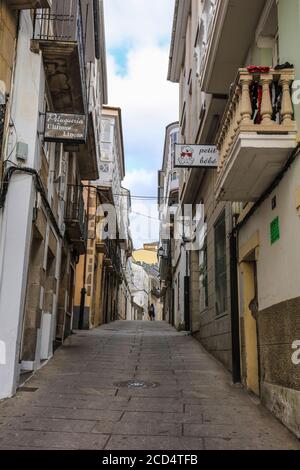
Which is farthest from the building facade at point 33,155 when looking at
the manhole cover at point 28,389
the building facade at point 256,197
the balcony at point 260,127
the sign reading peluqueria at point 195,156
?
the balcony at point 260,127

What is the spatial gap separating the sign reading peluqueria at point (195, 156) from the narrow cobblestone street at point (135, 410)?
4.25 meters

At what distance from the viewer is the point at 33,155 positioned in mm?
8391

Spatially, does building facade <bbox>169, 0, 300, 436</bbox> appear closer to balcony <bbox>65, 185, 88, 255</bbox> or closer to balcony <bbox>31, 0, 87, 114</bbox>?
balcony <bbox>31, 0, 87, 114</bbox>

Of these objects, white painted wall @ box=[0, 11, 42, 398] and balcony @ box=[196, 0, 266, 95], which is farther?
balcony @ box=[196, 0, 266, 95]

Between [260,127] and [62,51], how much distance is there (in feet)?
15.4

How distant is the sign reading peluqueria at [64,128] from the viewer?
8.98 m

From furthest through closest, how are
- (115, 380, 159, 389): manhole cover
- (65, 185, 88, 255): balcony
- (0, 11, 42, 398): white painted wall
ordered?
(65, 185, 88, 255): balcony, (115, 380, 159, 389): manhole cover, (0, 11, 42, 398): white painted wall

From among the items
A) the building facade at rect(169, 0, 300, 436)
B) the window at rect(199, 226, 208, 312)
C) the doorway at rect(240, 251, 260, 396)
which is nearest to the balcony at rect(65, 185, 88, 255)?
the window at rect(199, 226, 208, 312)

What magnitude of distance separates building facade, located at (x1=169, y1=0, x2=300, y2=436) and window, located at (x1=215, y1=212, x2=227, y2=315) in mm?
24

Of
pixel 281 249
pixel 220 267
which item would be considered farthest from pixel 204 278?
pixel 281 249

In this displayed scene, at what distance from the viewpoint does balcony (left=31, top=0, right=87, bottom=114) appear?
889 centimetres

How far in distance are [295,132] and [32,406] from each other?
5.10m

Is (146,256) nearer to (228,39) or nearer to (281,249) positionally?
(228,39)

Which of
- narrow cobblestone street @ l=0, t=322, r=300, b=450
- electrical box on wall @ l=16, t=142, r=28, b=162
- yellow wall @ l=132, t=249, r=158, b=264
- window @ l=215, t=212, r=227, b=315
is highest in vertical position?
yellow wall @ l=132, t=249, r=158, b=264
